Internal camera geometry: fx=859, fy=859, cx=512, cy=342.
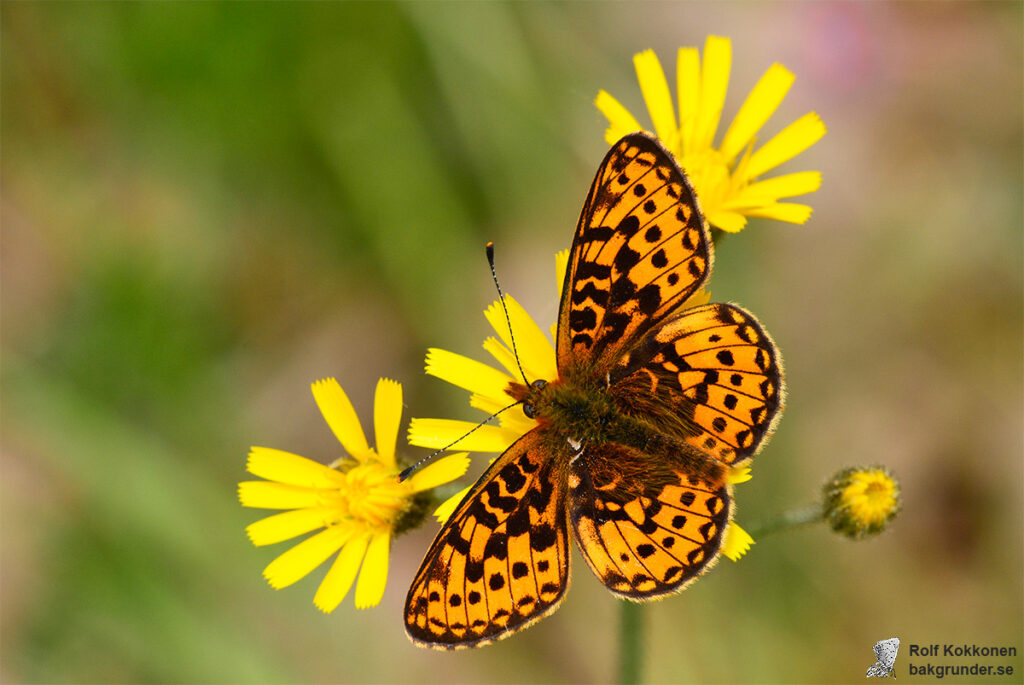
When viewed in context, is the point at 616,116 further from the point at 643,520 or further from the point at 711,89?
the point at 643,520

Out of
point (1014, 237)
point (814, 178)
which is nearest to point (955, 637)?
point (1014, 237)

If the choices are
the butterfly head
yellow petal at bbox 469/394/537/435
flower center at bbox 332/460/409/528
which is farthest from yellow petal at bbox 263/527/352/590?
the butterfly head

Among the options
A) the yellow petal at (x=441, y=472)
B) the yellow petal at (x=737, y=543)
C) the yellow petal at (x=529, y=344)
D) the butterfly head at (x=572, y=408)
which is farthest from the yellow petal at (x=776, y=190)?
the yellow petal at (x=441, y=472)

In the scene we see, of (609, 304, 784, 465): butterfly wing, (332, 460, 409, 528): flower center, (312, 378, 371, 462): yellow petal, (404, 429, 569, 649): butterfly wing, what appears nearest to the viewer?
(404, 429, 569, 649): butterfly wing

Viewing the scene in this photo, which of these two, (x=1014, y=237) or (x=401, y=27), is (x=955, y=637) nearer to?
(x=1014, y=237)

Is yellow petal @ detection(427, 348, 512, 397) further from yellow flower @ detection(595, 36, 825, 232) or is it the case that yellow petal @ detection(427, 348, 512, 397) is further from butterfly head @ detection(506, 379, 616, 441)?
yellow flower @ detection(595, 36, 825, 232)

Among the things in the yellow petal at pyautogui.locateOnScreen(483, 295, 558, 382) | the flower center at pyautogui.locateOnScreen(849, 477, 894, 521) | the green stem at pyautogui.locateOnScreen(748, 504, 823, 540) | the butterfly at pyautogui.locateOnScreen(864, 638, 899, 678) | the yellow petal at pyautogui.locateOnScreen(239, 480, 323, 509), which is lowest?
the butterfly at pyautogui.locateOnScreen(864, 638, 899, 678)
